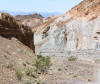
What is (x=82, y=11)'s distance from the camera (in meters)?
41.1

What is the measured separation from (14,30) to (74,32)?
2138cm

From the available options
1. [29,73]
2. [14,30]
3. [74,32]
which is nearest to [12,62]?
[29,73]

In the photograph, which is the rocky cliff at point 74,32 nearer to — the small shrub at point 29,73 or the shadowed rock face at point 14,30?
the shadowed rock face at point 14,30

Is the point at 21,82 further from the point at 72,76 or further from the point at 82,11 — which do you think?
the point at 82,11

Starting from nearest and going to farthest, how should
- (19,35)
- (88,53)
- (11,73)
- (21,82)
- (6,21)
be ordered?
1. (21,82)
2. (11,73)
3. (6,21)
4. (19,35)
5. (88,53)

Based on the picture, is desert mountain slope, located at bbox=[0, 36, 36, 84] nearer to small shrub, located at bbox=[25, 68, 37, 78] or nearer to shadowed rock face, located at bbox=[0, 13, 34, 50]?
small shrub, located at bbox=[25, 68, 37, 78]

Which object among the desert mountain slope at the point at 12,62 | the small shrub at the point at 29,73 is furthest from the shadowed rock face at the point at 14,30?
the small shrub at the point at 29,73

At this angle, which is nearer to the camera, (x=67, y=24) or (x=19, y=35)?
(x=19, y=35)

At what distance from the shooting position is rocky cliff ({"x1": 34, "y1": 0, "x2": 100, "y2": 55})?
34000 mm

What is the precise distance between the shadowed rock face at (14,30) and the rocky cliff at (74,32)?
13529mm

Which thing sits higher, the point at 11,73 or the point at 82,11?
the point at 82,11

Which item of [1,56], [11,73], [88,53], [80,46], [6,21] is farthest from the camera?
[80,46]

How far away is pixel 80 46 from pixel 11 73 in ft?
80.4

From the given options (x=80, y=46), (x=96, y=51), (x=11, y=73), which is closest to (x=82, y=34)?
(x=80, y=46)
